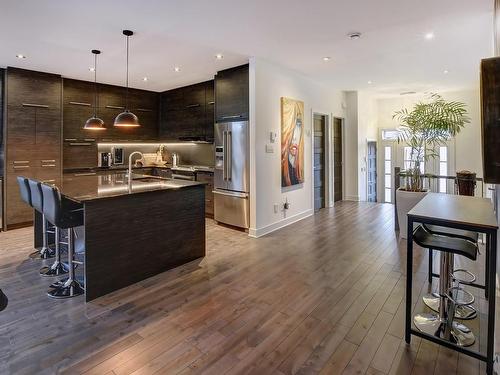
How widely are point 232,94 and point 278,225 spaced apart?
2.42 meters

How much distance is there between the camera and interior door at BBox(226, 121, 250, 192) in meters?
4.97

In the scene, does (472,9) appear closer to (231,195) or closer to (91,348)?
(231,195)

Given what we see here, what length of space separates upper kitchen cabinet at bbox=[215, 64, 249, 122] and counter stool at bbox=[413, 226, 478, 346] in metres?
3.39

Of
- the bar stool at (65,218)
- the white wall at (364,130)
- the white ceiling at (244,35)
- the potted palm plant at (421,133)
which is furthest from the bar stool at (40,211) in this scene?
the white wall at (364,130)

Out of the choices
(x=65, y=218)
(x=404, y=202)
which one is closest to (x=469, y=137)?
(x=404, y=202)

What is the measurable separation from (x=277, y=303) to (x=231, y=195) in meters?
2.69

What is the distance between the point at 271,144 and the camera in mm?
5156

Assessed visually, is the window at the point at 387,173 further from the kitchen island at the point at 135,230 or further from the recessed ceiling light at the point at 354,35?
the kitchen island at the point at 135,230

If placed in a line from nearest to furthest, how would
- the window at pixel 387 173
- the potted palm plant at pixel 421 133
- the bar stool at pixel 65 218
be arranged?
the bar stool at pixel 65 218 → the potted palm plant at pixel 421 133 → the window at pixel 387 173

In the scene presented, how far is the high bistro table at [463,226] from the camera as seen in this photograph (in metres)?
1.77

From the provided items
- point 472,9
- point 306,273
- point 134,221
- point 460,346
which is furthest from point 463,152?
point 134,221

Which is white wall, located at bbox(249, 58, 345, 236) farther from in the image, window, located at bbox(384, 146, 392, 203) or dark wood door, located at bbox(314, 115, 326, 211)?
window, located at bbox(384, 146, 392, 203)

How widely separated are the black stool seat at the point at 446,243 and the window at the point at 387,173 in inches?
289

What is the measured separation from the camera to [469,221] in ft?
6.27
